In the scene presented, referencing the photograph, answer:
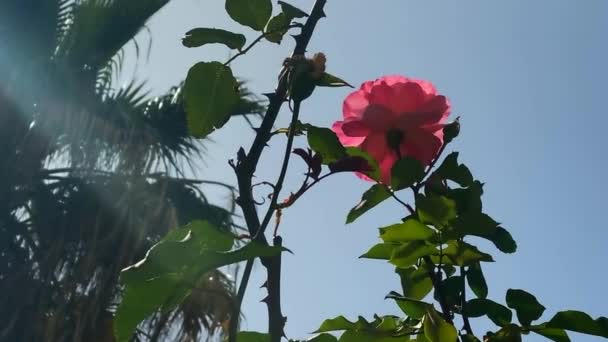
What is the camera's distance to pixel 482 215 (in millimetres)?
400

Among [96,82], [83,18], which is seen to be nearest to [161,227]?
[96,82]

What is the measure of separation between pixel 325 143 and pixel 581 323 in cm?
16

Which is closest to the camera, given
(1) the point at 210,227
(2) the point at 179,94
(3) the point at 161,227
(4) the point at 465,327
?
(1) the point at 210,227

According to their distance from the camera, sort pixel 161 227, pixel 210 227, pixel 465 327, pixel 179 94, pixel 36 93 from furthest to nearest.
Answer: pixel 179 94 < pixel 161 227 < pixel 36 93 < pixel 465 327 < pixel 210 227

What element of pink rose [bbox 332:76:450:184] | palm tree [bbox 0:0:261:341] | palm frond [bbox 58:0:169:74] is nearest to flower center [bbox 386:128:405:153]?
pink rose [bbox 332:76:450:184]

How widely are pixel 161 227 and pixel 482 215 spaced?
118 inches

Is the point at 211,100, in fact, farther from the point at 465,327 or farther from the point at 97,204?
the point at 97,204

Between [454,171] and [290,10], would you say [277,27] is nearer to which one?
[290,10]

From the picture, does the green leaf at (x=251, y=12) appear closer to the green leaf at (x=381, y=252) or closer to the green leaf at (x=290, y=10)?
the green leaf at (x=290, y=10)

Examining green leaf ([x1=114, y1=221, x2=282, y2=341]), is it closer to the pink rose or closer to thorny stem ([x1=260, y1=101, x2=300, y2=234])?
thorny stem ([x1=260, y1=101, x2=300, y2=234])

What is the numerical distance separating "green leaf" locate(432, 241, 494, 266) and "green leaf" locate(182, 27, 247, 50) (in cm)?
16

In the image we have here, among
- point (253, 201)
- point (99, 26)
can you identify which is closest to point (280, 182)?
point (253, 201)

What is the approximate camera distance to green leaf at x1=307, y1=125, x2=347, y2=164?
1.36 feet

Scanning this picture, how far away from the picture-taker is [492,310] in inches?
16.8
